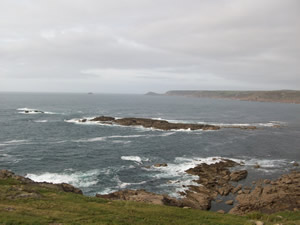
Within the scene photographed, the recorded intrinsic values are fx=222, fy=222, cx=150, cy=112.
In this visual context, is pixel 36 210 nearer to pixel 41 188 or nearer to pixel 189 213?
pixel 41 188

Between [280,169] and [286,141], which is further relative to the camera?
[286,141]

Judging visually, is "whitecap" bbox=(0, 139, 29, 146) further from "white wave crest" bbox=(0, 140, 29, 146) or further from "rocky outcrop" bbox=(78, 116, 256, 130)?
"rocky outcrop" bbox=(78, 116, 256, 130)

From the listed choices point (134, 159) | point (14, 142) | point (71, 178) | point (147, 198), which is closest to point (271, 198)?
point (147, 198)

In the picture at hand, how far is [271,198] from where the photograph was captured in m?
30.5

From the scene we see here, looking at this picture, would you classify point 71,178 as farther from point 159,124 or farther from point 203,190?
point 159,124

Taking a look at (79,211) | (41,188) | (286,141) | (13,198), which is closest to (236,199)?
(79,211)

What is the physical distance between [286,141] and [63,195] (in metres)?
66.6

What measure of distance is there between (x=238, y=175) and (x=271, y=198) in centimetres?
875

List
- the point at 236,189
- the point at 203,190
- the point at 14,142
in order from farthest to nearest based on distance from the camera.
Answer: the point at 14,142 → the point at 236,189 → the point at 203,190

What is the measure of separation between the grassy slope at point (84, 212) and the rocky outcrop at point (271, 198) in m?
5.39

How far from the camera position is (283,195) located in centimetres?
3116

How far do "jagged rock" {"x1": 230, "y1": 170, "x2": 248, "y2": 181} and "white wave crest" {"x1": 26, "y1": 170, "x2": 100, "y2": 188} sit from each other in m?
23.4

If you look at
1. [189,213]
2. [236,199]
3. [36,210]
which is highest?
[36,210]

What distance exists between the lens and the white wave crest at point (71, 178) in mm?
35188
